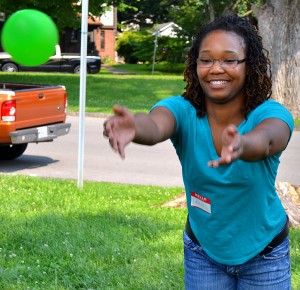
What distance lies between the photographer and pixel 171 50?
4975 centimetres

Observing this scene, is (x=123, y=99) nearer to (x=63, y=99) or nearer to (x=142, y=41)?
(x=63, y=99)

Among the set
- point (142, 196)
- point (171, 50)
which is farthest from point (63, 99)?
point (171, 50)

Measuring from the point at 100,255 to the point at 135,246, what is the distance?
14.8 inches

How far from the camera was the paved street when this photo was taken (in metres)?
11.4

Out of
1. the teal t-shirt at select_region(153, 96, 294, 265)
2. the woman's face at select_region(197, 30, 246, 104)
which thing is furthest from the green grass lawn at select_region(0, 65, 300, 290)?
the woman's face at select_region(197, 30, 246, 104)

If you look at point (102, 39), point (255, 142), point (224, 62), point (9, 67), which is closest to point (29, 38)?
point (224, 62)

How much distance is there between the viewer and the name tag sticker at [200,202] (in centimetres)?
305

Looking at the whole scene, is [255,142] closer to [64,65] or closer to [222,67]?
[222,67]

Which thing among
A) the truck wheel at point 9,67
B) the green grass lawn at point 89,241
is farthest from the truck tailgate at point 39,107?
the truck wheel at point 9,67

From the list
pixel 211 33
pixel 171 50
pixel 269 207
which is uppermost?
pixel 211 33

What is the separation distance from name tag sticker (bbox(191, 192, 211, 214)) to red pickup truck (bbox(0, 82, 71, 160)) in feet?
27.3

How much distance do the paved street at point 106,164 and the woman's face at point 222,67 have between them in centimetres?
799

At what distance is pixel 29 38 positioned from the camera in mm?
3363

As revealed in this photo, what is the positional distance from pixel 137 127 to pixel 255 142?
0.40 metres
